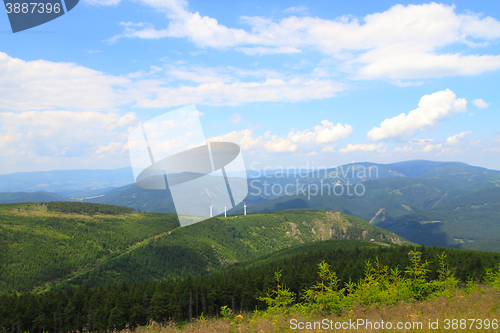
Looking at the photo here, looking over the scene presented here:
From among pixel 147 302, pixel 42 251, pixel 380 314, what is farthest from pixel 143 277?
pixel 380 314

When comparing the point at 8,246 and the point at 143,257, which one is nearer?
the point at 8,246

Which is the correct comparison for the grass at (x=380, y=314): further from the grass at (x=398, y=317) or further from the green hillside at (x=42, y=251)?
the green hillside at (x=42, y=251)

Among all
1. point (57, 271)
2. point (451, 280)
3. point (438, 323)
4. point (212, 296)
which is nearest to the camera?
point (438, 323)

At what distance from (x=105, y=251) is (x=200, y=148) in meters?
210

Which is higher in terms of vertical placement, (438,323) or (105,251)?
(438,323)

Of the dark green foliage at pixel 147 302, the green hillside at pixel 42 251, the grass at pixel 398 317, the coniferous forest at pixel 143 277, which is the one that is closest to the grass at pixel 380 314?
the grass at pixel 398 317

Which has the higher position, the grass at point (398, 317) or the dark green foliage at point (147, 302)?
the grass at point (398, 317)

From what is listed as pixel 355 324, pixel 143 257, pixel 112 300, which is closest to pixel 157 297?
pixel 112 300

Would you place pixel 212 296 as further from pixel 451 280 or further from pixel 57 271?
pixel 57 271

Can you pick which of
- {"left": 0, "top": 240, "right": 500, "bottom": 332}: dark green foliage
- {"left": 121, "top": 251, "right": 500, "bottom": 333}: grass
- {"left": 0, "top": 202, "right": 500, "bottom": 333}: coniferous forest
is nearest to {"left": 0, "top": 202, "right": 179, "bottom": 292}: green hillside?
{"left": 0, "top": 202, "right": 500, "bottom": 333}: coniferous forest

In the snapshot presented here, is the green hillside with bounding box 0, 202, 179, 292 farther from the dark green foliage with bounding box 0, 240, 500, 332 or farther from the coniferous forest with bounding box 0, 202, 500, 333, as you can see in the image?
the dark green foliage with bounding box 0, 240, 500, 332

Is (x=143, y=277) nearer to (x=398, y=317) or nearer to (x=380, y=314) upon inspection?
(x=380, y=314)

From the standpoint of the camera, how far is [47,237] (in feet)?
570

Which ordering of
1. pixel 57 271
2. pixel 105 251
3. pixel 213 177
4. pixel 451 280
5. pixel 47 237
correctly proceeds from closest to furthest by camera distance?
pixel 213 177 < pixel 451 280 < pixel 57 271 < pixel 47 237 < pixel 105 251
